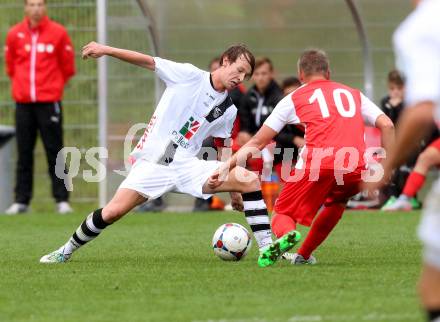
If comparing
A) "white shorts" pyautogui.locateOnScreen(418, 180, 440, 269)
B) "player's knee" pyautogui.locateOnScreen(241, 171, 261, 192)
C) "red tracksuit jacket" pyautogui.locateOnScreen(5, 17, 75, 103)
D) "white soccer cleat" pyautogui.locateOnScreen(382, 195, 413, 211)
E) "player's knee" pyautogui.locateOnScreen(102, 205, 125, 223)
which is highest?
"red tracksuit jacket" pyautogui.locateOnScreen(5, 17, 75, 103)

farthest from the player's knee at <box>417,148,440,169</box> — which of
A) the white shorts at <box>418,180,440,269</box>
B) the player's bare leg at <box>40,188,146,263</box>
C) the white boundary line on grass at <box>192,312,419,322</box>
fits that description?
the white shorts at <box>418,180,440,269</box>

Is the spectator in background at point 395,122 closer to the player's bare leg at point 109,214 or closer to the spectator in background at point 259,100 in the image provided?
the spectator in background at point 259,100

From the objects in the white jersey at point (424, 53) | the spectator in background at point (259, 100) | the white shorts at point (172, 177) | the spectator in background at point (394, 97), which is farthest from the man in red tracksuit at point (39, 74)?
the white jersey at point (424, 53)

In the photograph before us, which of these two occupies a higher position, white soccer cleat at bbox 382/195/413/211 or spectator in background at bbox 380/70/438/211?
spectator in background at bbox 380/70/438/211

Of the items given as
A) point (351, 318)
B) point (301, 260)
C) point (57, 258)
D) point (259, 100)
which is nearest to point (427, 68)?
point (351, 318)

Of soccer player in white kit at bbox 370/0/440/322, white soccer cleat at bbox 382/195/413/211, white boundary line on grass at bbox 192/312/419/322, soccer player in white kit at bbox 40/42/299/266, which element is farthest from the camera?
white soccer cleat at bbox 382/195/413/211

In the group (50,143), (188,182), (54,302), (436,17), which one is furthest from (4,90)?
(436,17)

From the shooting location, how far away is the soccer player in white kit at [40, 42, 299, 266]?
845cm

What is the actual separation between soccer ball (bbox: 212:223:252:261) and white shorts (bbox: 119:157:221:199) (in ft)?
1.16

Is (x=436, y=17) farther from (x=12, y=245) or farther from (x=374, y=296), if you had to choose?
(x=12, y=245)

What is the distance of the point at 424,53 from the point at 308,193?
397 centimetres

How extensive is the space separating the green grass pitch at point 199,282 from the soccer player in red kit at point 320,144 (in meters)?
0.41

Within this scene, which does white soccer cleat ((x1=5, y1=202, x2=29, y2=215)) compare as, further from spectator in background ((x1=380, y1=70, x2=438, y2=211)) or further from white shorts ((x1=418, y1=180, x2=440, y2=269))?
white shorts ((x1=418, y1=180, x2=440, y2=269))

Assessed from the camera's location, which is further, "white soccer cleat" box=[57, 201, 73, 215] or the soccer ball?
"white soccer cleat" box=[57, 201, 73, 215]
